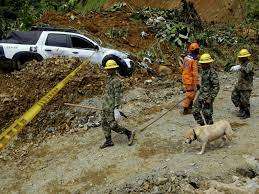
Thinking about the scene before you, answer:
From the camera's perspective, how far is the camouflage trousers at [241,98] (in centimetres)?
1226

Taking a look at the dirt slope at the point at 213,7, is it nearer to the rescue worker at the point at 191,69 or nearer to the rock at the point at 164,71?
the rock at the point at 164,71

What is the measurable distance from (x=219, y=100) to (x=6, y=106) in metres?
5.70

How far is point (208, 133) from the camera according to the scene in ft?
33.0

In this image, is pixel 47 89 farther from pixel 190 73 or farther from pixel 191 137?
pixel 191 137

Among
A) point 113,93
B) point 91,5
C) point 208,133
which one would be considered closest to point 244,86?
point 208,133

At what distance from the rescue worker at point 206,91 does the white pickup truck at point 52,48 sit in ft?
19.1

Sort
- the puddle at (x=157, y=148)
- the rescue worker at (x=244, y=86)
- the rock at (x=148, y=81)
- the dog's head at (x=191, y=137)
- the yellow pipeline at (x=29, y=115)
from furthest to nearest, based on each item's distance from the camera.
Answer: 1. the rock at (x=148, y=81)
2. the yellow pipeline at (x=29, y=115)
3. the rescue worker at (x=244, y=86)
4. the puddle at (x=157, y=148)
5. the dog's head at (x=191, y=137)

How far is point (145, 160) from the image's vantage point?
34.8ft

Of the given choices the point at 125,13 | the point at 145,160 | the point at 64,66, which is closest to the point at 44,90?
the point at 64,66

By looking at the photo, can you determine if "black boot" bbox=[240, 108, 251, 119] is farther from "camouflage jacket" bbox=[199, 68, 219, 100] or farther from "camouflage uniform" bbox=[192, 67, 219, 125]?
"camouflage jacket" bbox=[199, 68, 219, 100]

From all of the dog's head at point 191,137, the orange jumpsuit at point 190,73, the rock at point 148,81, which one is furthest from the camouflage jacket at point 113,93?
the rock at point 148,81

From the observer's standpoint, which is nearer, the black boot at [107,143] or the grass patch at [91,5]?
the black boot at [107,143]

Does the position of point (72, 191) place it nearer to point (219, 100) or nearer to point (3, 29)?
point (219, 100)

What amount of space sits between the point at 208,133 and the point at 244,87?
8.43ft
